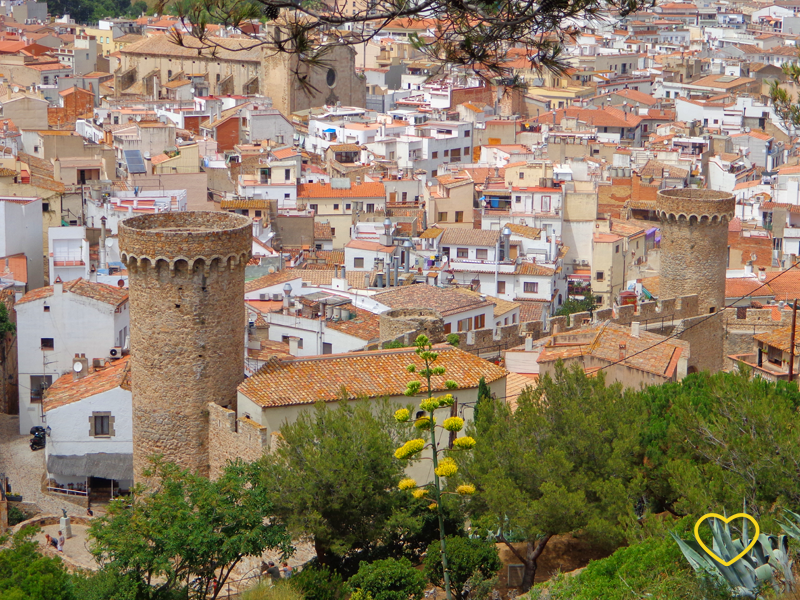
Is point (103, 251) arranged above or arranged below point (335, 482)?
above

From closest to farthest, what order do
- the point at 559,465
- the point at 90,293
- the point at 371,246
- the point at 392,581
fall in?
the point at 392,581 < the point at 559,465 < the point at 90,293 < the point at 371,246

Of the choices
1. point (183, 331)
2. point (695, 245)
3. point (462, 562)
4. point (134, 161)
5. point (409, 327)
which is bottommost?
point (462, 562)

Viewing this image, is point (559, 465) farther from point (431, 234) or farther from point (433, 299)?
point (431, 234)

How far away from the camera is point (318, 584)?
18.1 metres

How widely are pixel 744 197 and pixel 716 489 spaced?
41096 mm

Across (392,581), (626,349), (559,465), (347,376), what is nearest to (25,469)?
(347,376)

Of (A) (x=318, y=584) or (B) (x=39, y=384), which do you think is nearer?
(A) (x=318, y=584)

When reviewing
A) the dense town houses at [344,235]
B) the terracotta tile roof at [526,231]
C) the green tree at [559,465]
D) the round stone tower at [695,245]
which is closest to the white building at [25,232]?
the dense town houses at [344,235]

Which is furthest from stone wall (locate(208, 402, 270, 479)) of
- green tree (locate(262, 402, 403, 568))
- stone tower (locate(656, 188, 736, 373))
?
stone tower (locate(656, 188, 736, 373))

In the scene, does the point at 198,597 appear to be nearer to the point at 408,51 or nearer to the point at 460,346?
the point at 460,346

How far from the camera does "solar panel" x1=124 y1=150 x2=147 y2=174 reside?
48625 mm

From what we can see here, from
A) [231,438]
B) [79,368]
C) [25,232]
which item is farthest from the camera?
[25,232]

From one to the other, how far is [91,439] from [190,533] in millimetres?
8197

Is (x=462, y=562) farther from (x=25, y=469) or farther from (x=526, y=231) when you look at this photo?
(x=526, y=231)
